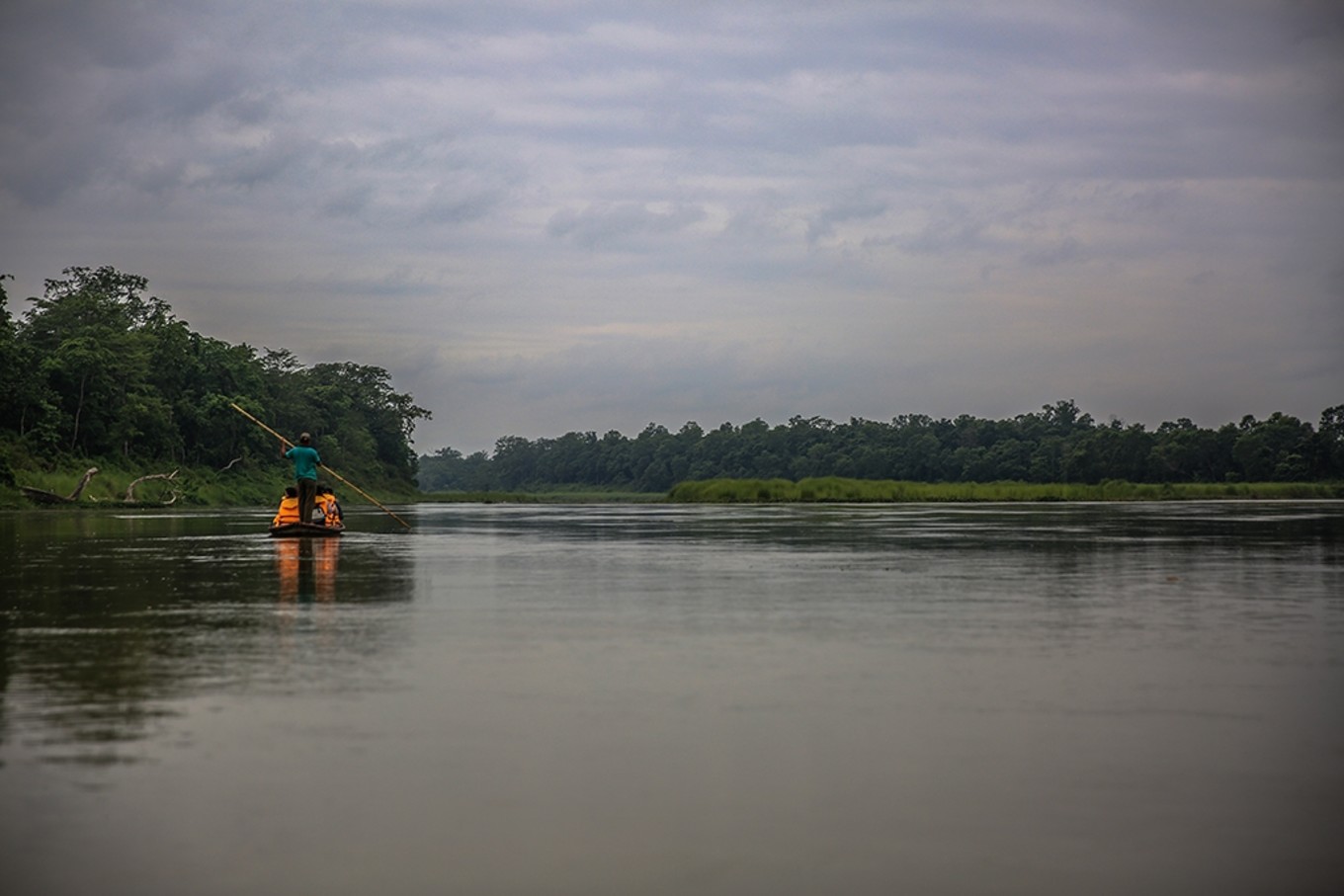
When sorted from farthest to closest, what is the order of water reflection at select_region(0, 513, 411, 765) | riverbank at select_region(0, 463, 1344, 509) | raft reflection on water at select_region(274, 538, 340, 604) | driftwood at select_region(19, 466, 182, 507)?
riverbank at select_region(0, 463, 1344, 509) → driftwood at select_region(19, 466, 182, 507) → raft reflection on water at select_region(274, 538, 340, 604) → water reflection at select_region(0, 513, 411, 765)

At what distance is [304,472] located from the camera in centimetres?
2694

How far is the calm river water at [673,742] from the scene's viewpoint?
4660 mm

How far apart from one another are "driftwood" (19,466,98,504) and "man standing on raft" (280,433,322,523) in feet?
118

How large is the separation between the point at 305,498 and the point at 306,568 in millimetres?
8909

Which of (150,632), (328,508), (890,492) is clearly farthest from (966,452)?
(150,632)

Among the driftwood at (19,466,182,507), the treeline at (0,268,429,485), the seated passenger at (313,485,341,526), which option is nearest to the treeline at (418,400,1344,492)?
the treeline at (0,268,429,485)

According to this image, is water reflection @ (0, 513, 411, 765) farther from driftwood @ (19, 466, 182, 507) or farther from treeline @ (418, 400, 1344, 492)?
treeline @ (418, 400, 1344, 492)

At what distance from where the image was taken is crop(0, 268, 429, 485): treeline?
64812 millimetres

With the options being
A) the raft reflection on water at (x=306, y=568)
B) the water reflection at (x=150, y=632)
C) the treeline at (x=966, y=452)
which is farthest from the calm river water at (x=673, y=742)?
the treeline at (x=966, y=452)

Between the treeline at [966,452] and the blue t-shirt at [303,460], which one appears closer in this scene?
the blue t-shirt at [303,460]

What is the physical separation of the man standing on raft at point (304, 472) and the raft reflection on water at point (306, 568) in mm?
674

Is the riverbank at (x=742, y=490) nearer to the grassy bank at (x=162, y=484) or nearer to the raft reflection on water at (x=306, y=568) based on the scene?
the grassy bank at (x=162, y=484)

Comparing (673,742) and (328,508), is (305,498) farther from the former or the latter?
(673,742)

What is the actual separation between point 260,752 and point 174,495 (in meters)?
69.6
